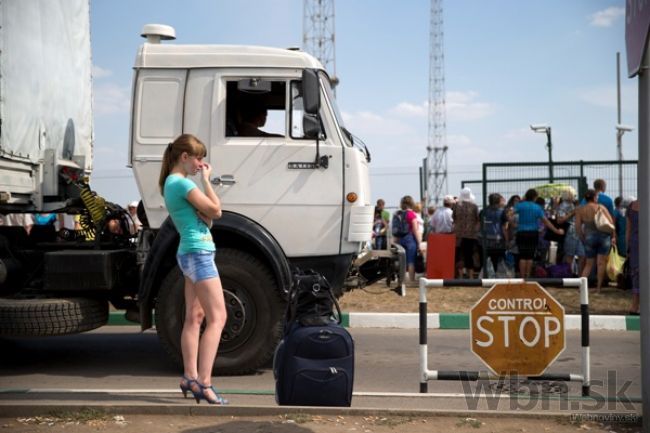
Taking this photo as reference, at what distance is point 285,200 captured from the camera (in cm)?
682

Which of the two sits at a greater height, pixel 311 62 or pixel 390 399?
pixel 311 62

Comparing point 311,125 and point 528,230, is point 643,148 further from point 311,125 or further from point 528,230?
point 528,230

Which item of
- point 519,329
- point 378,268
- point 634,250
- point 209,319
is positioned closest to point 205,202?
point 209,319

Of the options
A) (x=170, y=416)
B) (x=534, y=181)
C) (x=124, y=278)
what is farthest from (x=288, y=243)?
(x=534, y=181)

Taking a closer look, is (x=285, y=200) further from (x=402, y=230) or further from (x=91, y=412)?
(x=402, y=230)

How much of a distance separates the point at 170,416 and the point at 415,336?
4.74m

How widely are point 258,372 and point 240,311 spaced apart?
29.9 inches

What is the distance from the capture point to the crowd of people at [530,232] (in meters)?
12.7

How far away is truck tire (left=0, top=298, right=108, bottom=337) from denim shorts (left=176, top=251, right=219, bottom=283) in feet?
5.80

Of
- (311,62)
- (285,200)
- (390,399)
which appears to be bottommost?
(390,399)

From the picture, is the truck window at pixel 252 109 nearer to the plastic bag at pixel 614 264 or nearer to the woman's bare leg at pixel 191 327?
the woman's bare leg at pixel 191 327

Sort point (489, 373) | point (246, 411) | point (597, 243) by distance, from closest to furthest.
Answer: point (246, 411) → point (489, 373) → point (597, 243)

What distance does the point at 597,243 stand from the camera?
12.6 meters

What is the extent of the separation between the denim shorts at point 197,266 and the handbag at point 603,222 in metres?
8.78
